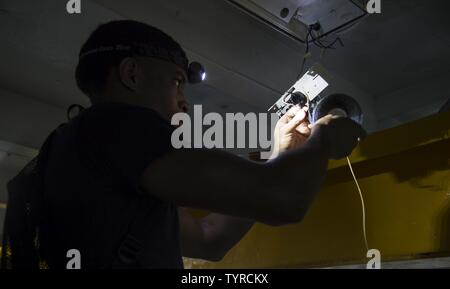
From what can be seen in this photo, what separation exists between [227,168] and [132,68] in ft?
1.15

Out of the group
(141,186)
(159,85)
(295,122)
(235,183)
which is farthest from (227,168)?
(295,122)

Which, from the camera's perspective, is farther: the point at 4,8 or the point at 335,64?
the point at 335,64

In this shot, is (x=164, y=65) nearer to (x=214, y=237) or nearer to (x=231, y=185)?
(x=231, y=185)

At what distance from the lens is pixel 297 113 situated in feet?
3.84

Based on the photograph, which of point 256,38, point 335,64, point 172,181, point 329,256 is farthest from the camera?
point 335,64

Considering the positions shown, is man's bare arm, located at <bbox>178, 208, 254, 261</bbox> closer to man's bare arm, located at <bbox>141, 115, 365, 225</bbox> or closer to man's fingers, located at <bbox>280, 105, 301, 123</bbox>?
man's fingers, located at <bbox>280, 105, 301, 123</bbox>

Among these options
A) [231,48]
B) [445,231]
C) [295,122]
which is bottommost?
[445,231]

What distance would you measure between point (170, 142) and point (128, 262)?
224 millimetres

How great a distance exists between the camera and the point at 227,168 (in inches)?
31.2

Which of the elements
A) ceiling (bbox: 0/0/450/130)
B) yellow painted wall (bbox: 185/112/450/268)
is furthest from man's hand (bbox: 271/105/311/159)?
ceiling (bbox: 0/0/450/130)
